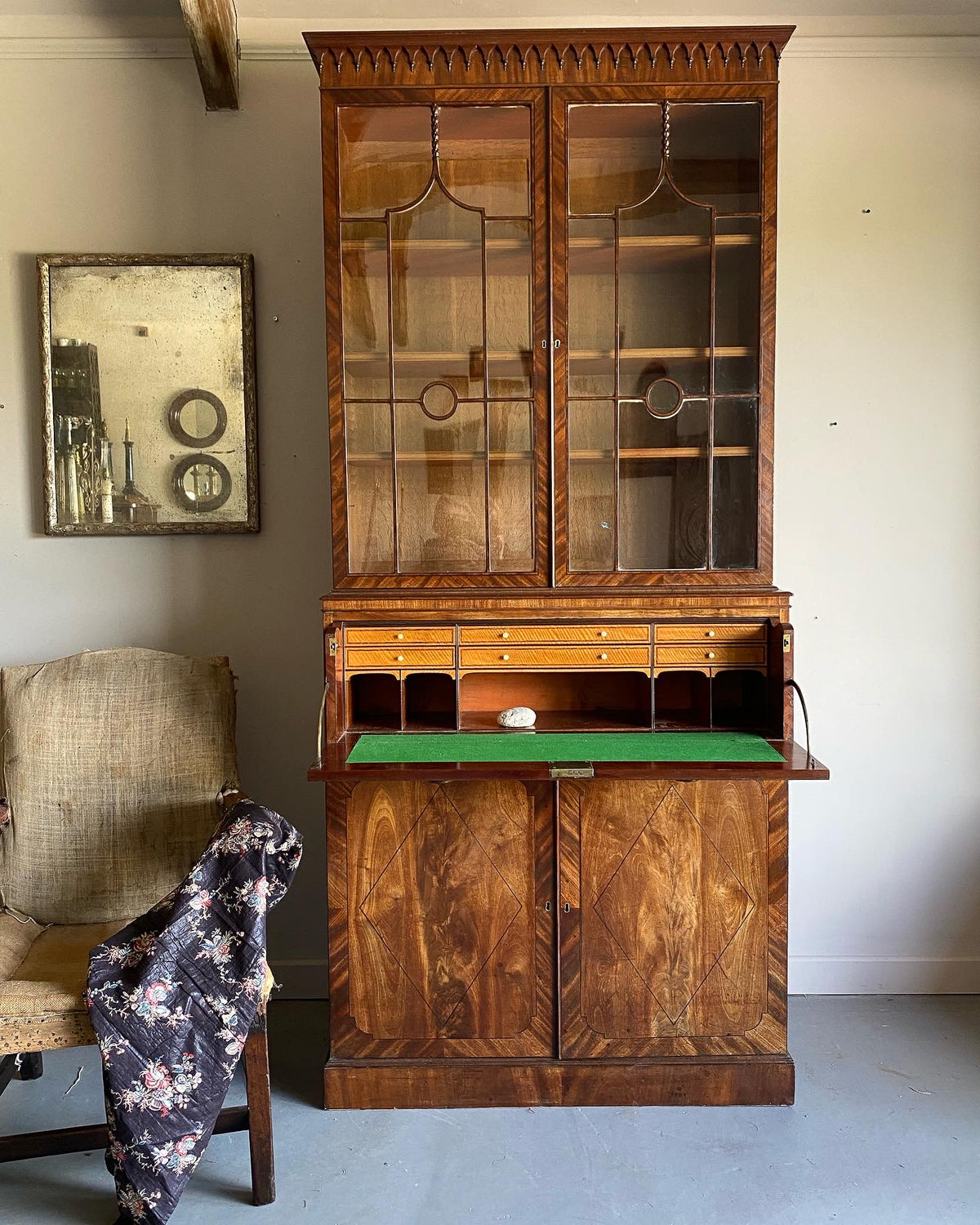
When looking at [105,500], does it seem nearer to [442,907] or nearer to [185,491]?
[185,491]

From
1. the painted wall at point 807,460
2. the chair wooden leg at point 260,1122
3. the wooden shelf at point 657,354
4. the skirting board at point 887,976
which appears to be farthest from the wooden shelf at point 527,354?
the skirting board at point 887,976

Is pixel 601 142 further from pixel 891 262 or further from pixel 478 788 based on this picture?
pixel 478 788

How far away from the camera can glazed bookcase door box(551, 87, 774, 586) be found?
223 cm

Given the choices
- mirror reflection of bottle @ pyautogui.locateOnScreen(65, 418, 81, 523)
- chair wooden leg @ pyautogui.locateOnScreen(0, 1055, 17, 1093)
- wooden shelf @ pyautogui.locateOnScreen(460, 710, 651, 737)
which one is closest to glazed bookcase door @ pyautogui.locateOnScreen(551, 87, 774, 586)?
wooden shelf @ pyautogui.locateOnScreen(460, 710, 651, 737)

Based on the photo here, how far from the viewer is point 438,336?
7.51ft

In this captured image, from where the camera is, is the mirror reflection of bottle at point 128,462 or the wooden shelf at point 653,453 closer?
the wooden shelf at point 653,453

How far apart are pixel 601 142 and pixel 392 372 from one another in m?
0.72

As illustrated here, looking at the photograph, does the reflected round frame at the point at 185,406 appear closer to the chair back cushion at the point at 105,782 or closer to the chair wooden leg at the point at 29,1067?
the chair back cushion at the point at 105,782

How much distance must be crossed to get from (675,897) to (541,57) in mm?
1942

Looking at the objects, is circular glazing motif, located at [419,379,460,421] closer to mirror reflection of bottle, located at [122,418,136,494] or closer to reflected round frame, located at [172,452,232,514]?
reflected round frame, located at [172,452,232,514]

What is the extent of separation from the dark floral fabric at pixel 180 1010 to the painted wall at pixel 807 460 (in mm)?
921

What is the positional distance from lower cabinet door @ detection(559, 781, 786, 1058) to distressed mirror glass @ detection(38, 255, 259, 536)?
130 cm

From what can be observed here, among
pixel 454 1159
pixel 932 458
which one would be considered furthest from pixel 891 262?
pixel 454 1159

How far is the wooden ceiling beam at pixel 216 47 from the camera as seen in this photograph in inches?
91.2
